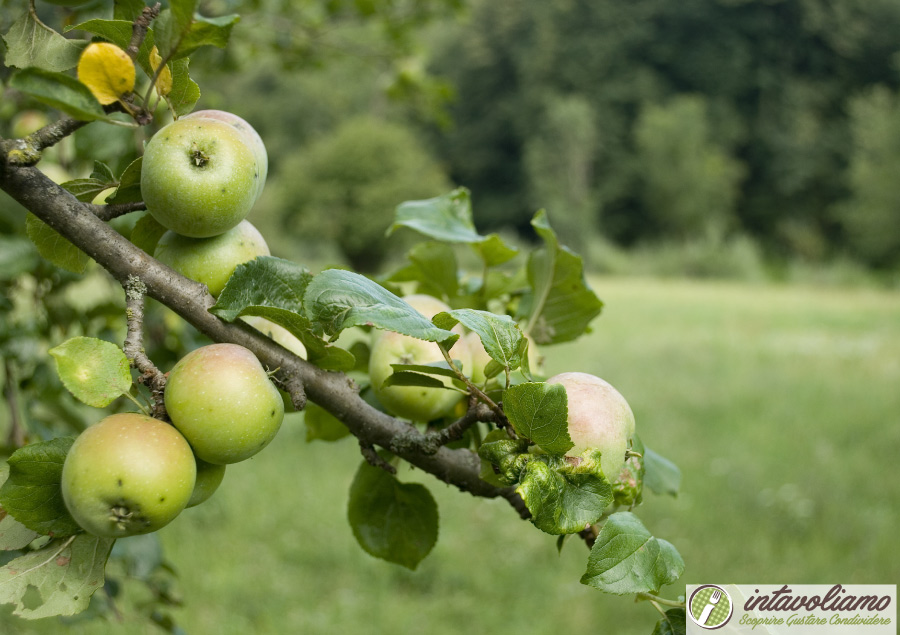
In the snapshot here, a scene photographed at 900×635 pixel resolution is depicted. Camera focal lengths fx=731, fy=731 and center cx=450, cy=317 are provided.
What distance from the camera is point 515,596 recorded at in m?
2.35

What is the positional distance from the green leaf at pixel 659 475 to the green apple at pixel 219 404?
0.36 metres

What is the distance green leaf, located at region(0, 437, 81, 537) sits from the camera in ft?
1.40

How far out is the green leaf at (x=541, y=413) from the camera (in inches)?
16.3

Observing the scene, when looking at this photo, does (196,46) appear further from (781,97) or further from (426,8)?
(781,97)

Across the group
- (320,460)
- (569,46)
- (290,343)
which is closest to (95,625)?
(320,460)

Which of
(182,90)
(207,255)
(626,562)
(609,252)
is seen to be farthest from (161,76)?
(609,252)

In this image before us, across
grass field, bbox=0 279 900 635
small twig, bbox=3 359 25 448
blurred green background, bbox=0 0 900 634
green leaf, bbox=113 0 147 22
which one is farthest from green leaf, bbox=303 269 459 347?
grass field, bbox=0 279 900 635

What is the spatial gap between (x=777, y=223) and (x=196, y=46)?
70.8 ft

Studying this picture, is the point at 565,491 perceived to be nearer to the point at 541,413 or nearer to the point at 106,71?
the point at 541,413

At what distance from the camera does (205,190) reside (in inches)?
18.0

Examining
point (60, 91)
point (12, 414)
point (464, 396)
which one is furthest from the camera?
point (12, 414)

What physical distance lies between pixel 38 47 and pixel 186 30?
14cm

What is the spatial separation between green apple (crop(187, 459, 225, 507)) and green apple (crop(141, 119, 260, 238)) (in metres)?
0.15

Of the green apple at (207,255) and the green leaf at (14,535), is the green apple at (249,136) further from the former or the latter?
the green leaf at (14,535)
